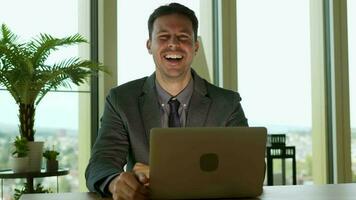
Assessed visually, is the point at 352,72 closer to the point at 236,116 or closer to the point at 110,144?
the point at 236,116

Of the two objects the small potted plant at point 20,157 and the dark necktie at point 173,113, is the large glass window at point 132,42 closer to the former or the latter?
the small potted plant at point 20,157

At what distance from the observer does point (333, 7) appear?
5555 millimetres

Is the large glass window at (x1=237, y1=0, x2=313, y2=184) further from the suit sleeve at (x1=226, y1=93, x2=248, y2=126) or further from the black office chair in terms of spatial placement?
the suit sleeve at (x1=226, y1=93, x2=248, y2=126)

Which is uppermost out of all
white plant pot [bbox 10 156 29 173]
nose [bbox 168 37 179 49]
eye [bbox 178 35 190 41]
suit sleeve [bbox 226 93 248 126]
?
eye [bbox 178 35 190 41]

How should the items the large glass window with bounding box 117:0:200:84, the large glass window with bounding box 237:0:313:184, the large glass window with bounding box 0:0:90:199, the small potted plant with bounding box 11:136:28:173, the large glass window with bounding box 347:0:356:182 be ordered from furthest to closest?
the large glass window with bounding box 347:0:356:182 < the large glass window with bounding box 237:0:313:184 < the large glass window with bounding box 117:0:200:84 < the large glass window with bounding box 0:0:90:199 < the small potted plant with bounding box 11:136:28:173

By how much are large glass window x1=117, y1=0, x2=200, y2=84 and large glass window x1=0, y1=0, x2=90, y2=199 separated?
423 mm

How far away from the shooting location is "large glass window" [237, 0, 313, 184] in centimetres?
509

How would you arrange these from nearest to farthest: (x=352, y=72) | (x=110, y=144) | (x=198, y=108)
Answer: (x=110, y=144) < (x=198, y=108) < (x=352, y=72)

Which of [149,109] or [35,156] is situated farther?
[35,156]

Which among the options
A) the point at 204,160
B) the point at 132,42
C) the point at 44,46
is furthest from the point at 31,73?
the point at 204,160

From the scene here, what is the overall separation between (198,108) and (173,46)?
311 millimetres

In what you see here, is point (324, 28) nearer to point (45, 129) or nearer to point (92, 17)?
point (92, 17)

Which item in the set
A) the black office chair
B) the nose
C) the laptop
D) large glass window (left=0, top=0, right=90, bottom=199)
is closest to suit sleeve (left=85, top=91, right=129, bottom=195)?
the nose

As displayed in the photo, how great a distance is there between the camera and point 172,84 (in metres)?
2.19
